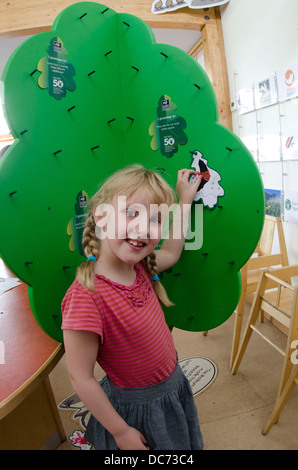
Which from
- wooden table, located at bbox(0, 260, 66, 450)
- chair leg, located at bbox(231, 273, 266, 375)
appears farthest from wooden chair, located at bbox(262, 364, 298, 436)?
wooden table, located at bbox(0, 260, 66, 450)

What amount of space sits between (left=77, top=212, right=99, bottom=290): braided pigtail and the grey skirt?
1.05ft

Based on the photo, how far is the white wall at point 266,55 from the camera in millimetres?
2102

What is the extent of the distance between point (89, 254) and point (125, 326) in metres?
0.19

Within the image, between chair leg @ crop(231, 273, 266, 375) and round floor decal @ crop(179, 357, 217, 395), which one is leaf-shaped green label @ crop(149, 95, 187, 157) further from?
round floor decal @ crop(179, 357, 217, 395)

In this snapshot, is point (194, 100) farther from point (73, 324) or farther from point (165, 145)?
point (73, 324)

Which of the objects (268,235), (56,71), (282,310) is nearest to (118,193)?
(56,71)

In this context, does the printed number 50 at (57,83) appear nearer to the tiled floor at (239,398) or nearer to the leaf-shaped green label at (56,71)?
the leaf-shaped green label at (56,71)

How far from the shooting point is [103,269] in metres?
0.76

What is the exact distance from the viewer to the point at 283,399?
1.51 m

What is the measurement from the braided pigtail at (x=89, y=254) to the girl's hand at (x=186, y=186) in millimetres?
268

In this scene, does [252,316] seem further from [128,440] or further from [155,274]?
[128,440]

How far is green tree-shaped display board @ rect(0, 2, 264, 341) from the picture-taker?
750mm

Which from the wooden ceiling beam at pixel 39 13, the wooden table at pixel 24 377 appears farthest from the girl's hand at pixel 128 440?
the wooden ceiling beam at pixel 39 13
